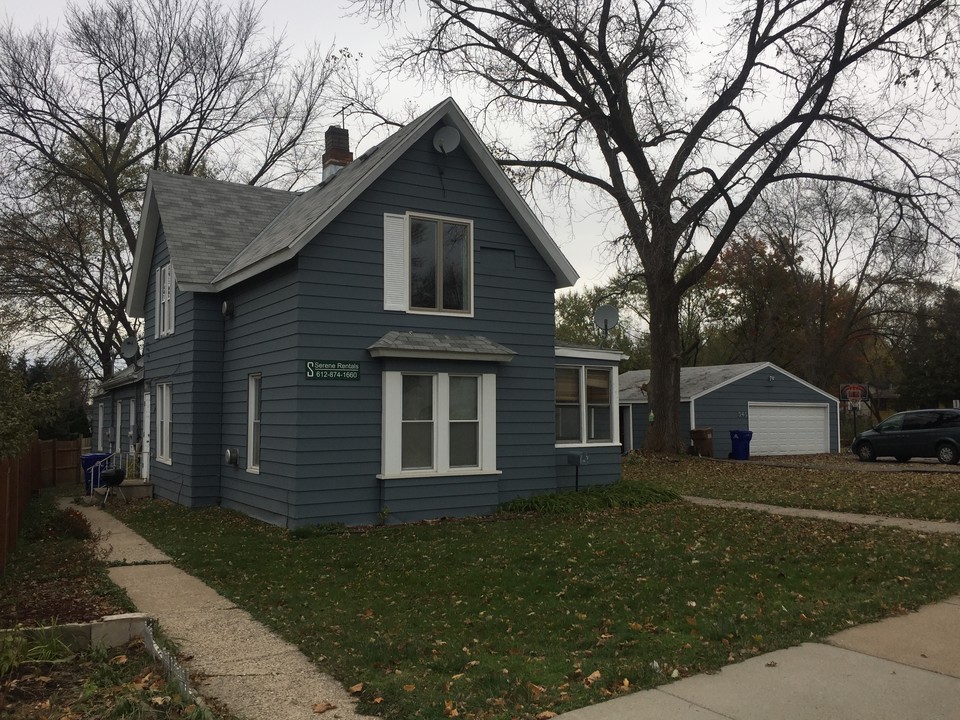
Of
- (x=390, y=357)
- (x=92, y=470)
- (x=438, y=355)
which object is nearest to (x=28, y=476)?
(x=92, y=470)

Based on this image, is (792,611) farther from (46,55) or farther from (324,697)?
(46,55)

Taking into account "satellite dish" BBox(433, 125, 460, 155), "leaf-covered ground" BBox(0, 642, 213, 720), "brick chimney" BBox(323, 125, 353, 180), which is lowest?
"leaf-covered ground" BBox(0, 642, 213, 720)

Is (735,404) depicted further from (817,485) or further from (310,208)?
(310,208)

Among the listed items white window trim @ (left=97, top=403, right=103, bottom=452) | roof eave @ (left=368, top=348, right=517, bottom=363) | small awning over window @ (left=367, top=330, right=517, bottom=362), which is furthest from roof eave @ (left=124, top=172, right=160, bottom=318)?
white window trim @ (left=97, top=403, right=103, bottom=452)

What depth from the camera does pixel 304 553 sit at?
10586 mm

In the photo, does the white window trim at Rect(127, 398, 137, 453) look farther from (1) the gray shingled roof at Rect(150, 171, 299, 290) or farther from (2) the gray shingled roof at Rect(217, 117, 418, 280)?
(2) the gray shingled roof at Rect(217, 117, 418, 280)

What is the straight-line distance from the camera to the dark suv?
83.1 feet

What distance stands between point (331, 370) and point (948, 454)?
21282mm

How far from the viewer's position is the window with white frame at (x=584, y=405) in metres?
15.8

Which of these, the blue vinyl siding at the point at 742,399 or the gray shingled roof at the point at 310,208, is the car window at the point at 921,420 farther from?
the gray shingled roof at the point at 310,208

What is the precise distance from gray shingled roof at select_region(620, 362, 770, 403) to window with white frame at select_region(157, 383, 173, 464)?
1973 cm

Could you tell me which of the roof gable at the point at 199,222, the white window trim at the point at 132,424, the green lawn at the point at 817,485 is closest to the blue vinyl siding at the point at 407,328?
the roof gable at the point at 199,222

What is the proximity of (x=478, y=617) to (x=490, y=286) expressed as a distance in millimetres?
8052

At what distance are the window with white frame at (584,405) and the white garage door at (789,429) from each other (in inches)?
679
